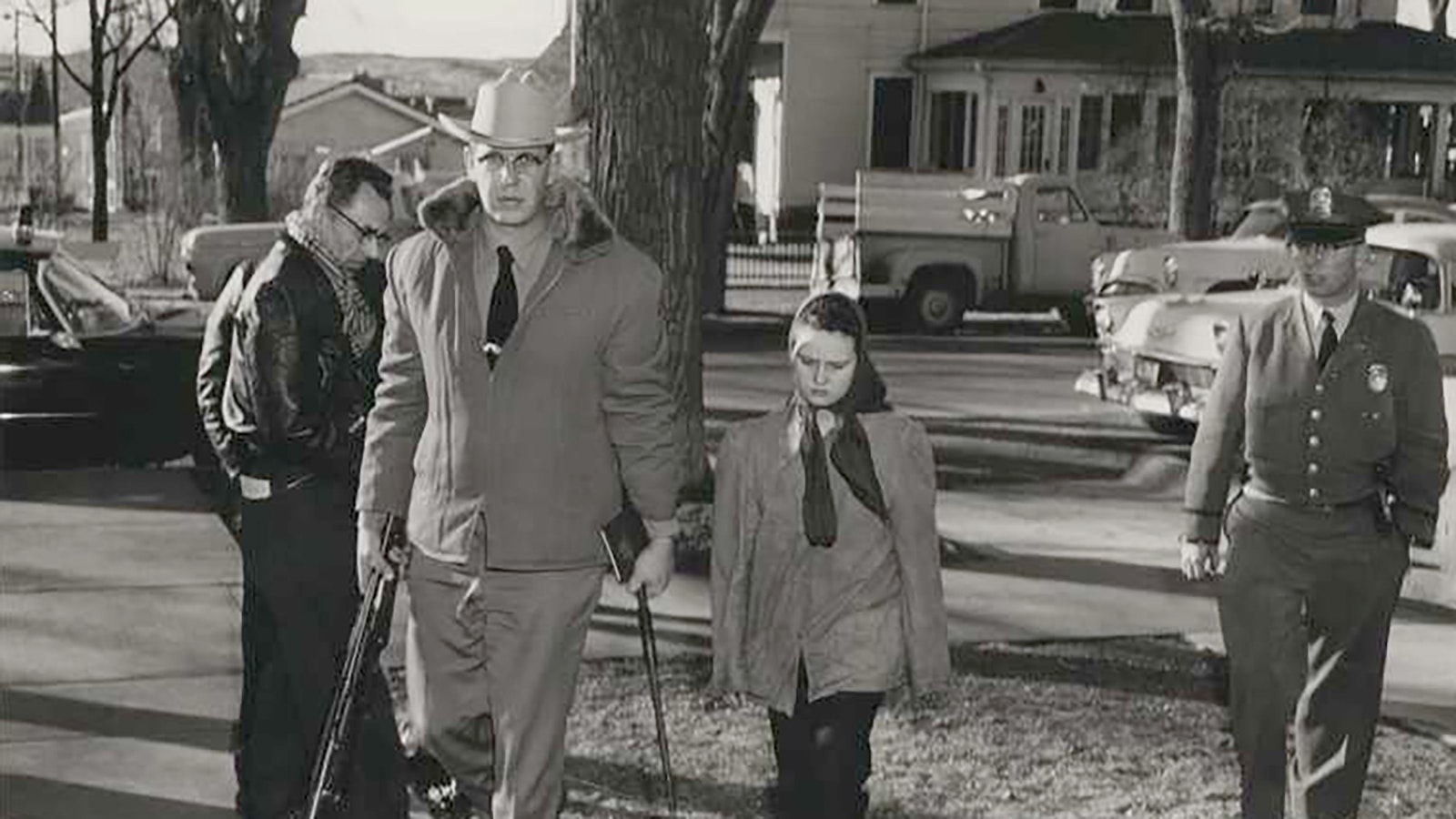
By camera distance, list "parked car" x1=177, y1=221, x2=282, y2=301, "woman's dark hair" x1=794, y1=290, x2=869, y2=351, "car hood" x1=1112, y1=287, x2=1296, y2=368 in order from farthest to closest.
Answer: "parked car" x1=177, y1=221, x2=282, y2=301 → "car hood" x1=1112, y1=287, x2=1296, y2=368 → "woman's dark hair" x1=794, y1=290, x2=869, y2=351

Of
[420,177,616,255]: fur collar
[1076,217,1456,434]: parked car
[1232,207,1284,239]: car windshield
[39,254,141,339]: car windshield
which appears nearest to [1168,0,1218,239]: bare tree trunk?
[1232,207,1284,239]: car windshield

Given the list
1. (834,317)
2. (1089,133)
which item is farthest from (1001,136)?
(834,317)

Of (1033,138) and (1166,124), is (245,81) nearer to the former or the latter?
(1033,138)

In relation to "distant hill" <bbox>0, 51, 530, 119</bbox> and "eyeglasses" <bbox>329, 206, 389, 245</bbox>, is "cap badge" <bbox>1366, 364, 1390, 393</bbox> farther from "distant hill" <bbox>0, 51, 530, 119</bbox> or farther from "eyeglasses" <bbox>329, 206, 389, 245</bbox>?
"distant hill" <bbox>0, 51, 530, 119</bbox>

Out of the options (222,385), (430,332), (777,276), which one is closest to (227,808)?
(222,385)

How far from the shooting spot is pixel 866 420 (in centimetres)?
485

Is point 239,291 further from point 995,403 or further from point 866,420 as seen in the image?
point 995,403

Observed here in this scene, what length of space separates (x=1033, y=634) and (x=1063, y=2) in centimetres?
3496

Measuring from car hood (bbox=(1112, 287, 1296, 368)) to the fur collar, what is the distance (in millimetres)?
8509

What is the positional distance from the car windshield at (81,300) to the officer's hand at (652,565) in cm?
691

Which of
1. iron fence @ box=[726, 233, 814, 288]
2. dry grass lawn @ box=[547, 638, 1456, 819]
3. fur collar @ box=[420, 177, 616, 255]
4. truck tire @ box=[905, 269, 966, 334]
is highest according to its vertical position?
fur collar @ box=[420, 177, 616, 255]

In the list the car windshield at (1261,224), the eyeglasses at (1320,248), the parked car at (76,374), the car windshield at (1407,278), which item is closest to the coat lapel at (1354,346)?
the eyeglasses at (1320,248)

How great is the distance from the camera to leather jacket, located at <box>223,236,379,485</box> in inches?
197

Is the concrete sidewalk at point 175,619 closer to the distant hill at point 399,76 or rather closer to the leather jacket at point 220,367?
the leather jacket at point 220,367
